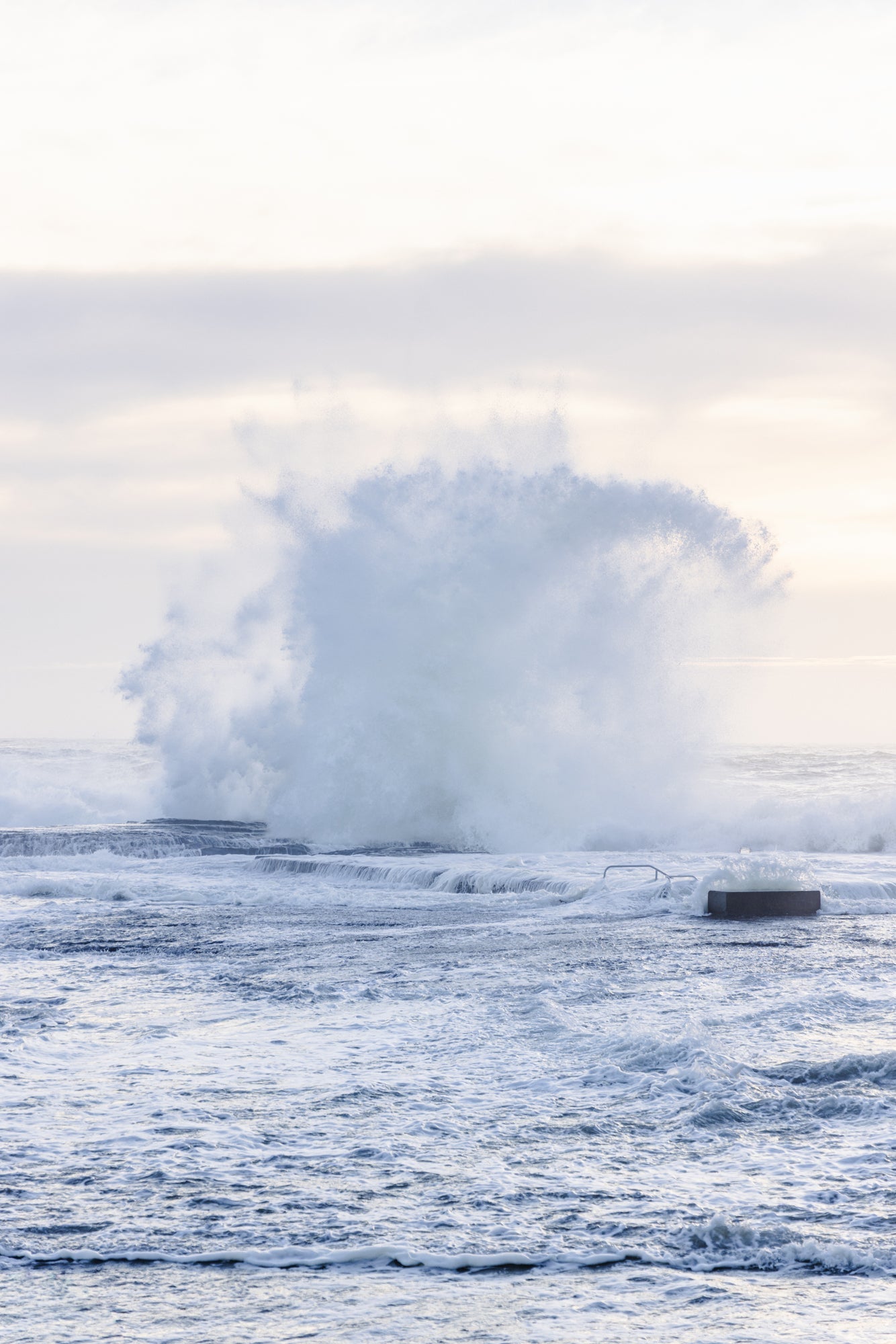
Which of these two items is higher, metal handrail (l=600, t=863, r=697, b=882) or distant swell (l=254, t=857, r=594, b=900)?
metal handrail (l=600, t=863, r=697, b=882)

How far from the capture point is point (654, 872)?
17.9 m

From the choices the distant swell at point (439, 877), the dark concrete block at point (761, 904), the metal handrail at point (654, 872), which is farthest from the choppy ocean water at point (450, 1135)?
the distant swell at point (439, 877)

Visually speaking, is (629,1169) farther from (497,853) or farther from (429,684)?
(429,684)

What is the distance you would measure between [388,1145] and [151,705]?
95.5 feet

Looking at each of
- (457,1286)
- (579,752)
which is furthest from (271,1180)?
(579,752)

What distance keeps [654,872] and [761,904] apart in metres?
3.70

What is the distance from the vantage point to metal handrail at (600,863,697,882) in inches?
641

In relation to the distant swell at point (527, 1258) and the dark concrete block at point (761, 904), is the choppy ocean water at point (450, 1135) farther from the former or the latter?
the dark concrete block at point (761, 904)

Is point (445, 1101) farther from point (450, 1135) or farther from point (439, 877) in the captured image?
point (439, 877)

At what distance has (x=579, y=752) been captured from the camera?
26703 mm

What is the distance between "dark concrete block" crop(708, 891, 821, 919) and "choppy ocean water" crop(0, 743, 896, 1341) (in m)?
1.57

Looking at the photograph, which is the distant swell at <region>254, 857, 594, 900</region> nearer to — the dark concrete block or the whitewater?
the whitewater

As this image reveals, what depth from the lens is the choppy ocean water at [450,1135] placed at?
3.73 m

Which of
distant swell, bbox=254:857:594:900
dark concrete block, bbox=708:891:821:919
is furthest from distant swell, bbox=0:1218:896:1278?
distant swell, bbox=254:857:594:900
